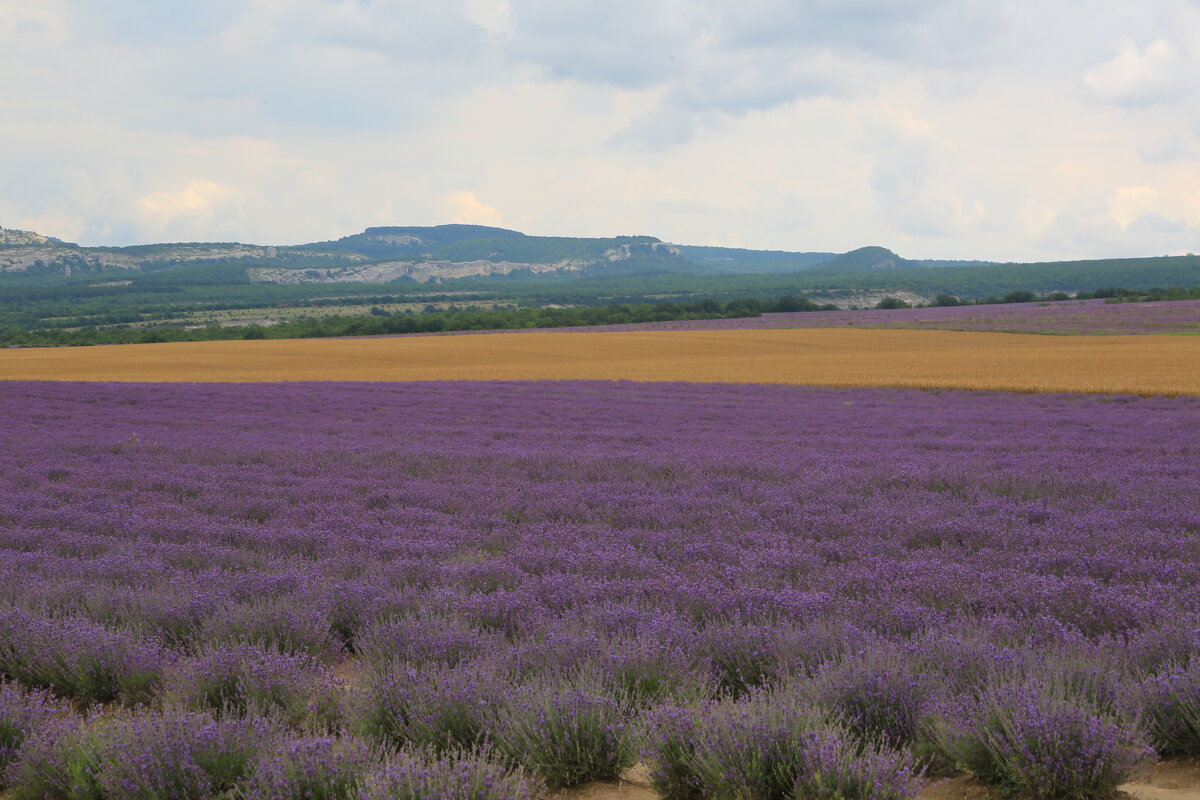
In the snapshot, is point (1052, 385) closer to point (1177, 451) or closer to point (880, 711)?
point (1177, 451)

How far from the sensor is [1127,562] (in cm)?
668

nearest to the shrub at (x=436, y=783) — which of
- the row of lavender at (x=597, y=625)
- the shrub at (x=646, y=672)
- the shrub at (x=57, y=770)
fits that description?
the row of lavender at (x=597, y=625)

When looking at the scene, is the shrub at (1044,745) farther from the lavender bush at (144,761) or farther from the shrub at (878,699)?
the lavender bush at (144,761)

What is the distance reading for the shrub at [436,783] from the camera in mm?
3246

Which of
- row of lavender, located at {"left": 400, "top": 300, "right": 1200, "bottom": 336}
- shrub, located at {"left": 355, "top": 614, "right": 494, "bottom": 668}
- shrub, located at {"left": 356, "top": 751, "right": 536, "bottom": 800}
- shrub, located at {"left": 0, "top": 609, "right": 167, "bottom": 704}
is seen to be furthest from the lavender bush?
row of lavender, located at {"left": 400, "top": 300, "right": 1200, "bottom": 336}

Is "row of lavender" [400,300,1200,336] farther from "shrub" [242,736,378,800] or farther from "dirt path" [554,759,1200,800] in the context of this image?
"shrub" [242,736,378,800]

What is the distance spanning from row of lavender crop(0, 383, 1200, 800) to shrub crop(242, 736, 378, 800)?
1 cm

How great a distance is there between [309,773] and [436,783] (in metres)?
0.55

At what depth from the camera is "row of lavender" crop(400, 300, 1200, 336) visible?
5706 cm

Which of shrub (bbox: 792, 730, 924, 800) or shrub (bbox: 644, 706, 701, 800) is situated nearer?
shrub (bbox: 792, 730, 924, 800)

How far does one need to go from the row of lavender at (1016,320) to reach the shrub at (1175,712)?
57.3 meters

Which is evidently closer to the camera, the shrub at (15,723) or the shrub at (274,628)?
the shrub at (15,723)

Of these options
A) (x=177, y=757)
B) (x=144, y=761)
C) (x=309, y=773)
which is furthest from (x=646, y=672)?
(x=144, y=761)

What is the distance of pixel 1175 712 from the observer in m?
4.05
